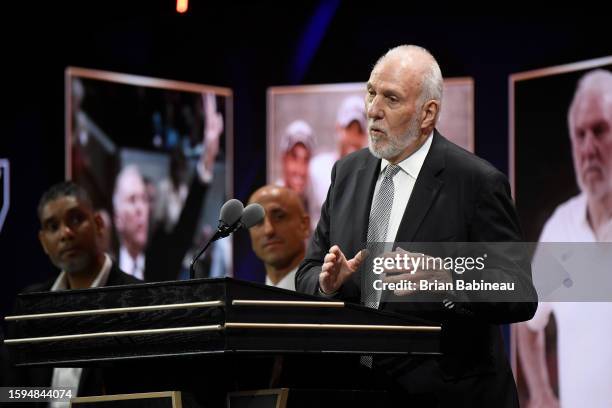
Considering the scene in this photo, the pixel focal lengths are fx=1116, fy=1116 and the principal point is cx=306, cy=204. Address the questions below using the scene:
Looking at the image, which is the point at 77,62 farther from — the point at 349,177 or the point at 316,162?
the point at 349,177

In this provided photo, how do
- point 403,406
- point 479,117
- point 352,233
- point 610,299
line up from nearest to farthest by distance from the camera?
point 403,406 < point 352,233 < point 610,299 < point 479,117

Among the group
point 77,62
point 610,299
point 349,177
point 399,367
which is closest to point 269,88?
point 77,62

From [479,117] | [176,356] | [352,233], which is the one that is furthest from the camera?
[479,117]

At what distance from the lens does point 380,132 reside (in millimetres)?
3451

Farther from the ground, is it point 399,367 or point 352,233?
point 352,233

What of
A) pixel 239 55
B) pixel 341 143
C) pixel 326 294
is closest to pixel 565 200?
pixel 341 143

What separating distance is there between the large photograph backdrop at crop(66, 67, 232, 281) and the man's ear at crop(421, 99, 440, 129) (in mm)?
2903

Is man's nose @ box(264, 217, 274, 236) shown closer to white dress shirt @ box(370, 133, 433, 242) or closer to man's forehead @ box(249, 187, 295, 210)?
man's forehead @ box(249, 187, 295, 210)

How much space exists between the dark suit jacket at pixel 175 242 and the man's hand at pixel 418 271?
340cm

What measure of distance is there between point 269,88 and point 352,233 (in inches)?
122

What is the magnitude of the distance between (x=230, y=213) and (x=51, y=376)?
2497mm

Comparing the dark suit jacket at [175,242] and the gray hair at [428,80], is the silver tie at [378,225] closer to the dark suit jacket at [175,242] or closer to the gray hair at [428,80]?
the gray hair at [428,80]

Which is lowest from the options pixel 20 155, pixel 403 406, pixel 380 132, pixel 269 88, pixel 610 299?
pixel 403 406

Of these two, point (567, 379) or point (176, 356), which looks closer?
point (176, 356)
